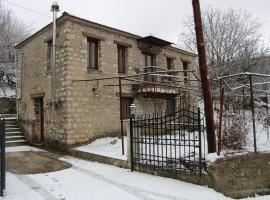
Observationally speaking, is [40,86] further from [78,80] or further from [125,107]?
[125,107]

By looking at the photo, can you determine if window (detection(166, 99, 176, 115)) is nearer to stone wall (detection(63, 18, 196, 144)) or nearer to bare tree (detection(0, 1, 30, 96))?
stone wall (detection(63, 18, 196, 144))

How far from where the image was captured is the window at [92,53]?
1320 centimetres

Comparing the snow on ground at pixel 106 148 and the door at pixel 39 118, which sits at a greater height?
the door at pixel 39 118

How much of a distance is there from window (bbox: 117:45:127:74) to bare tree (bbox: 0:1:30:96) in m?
12.5

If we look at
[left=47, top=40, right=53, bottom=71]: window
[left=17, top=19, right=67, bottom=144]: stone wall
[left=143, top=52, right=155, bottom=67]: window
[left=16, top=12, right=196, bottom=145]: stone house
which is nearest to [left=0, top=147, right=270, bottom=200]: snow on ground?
[left=16, top=12, right=196, bottom=145]: stone house

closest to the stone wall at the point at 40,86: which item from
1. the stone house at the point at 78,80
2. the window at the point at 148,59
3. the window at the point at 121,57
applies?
the stone house at the point at 78,80

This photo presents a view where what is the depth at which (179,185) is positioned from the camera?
22.7 feet

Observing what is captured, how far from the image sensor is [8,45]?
28.8m

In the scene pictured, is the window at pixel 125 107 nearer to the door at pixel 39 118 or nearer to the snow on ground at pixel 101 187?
the door at pixel 39 118

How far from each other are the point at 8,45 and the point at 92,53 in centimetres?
→ 1890

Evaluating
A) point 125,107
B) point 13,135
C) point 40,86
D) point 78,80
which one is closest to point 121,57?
point 125,107

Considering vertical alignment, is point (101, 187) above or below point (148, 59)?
below

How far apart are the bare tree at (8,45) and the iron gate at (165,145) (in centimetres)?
1780

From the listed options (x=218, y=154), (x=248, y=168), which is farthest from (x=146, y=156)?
(x=248, y=168)
